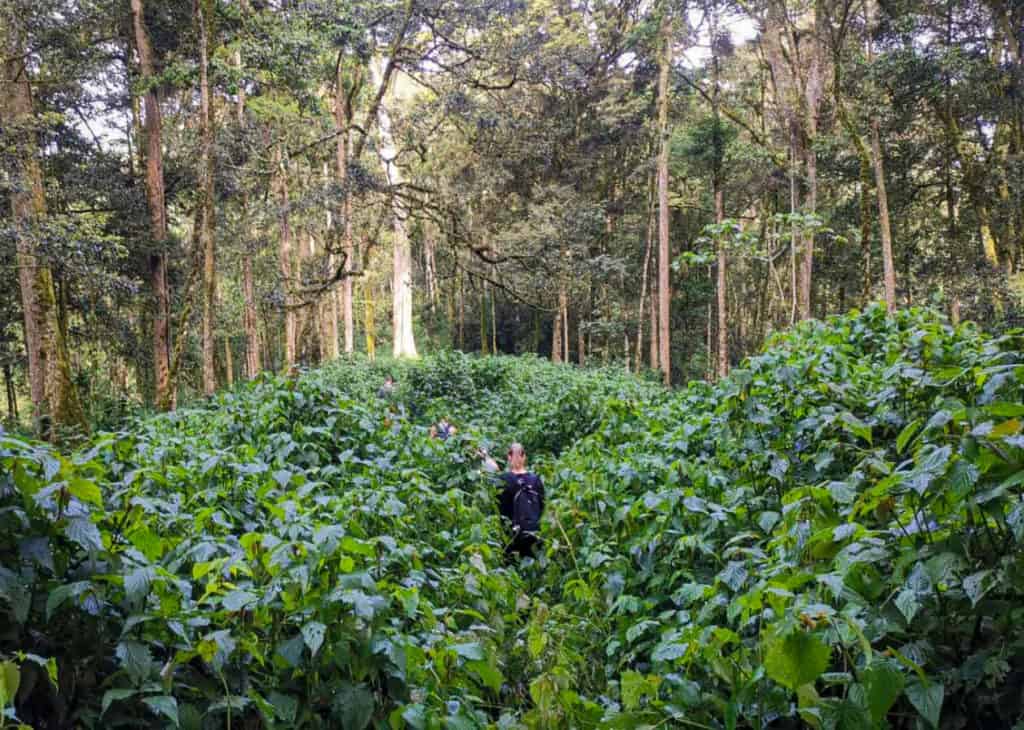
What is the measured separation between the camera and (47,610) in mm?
1720

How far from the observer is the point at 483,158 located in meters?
24.7

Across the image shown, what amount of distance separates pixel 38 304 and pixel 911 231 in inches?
1003

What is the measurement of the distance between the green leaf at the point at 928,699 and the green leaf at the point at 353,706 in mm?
1683

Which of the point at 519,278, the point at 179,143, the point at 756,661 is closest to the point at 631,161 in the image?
the point at 519,278

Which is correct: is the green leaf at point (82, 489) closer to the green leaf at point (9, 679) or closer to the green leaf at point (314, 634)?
the green leaf at point (9, 679)

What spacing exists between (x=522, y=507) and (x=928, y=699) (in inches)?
162

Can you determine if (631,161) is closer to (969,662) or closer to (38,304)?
(38,304)

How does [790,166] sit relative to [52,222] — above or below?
above

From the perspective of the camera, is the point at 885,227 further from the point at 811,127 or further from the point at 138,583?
the point at 138,583

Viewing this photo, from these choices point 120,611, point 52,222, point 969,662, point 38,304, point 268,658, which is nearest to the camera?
point 969,662

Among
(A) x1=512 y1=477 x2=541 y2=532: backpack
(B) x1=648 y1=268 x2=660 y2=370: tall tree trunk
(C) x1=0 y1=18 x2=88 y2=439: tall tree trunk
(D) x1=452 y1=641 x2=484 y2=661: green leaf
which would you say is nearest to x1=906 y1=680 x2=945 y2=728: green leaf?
(D) x1=452 y1=641 x2=484 y2=661: green leaf

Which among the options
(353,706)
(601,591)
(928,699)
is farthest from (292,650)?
(601,591)

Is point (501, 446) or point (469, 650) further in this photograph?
point (501, 446)

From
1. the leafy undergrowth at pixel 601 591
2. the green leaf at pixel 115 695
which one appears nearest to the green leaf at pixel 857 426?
the leafy undergrowth at pixel 601 591
